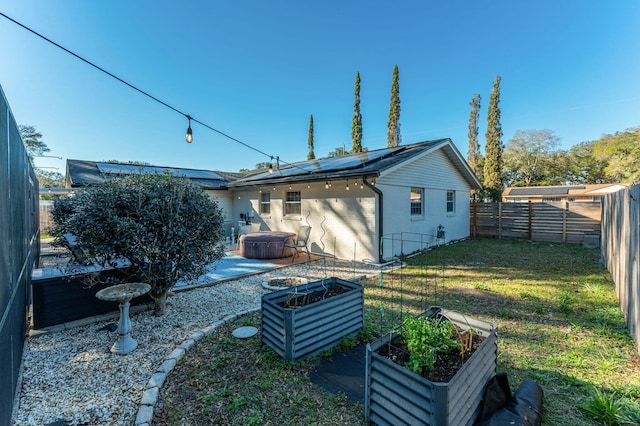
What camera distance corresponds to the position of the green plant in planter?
1894 mm

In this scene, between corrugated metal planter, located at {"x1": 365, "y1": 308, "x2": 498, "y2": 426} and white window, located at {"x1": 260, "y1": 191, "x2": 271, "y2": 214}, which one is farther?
white window, located at {"x1": 260, "y1": 191, "x2": 271, "y2": 214}

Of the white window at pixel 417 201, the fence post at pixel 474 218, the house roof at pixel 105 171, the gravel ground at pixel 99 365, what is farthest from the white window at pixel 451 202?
the house roof at pixel 105 171

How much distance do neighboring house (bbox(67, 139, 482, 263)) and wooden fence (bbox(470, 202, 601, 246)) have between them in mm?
826

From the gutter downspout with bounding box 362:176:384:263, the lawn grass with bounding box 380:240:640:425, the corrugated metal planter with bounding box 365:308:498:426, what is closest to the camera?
the corrugated metal planter with bounding box 365:308:498:426

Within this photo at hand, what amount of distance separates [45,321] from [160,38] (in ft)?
23.4

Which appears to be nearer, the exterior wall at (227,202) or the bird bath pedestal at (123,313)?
the bird bath pedestal at (123,313)

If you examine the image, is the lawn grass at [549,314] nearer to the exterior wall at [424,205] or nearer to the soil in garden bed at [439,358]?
the soil in garden bed at [439,358]

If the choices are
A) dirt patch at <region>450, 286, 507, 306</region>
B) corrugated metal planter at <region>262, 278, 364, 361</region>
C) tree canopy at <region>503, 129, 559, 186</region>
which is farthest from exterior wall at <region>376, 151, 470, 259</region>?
tree canopy at <region>503, 129, 559, 186</region>

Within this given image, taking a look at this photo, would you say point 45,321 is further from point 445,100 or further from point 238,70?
point 445,100

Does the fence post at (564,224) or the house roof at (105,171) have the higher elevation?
the house roof at (105,171)

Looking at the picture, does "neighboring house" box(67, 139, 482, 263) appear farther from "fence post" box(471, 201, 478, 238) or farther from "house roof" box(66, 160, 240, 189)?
"fence post" box(471, 201, 478, 238)

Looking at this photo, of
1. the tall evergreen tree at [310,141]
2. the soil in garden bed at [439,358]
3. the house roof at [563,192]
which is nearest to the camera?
the soil in garden bed at [439,358]

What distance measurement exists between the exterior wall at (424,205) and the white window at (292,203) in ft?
11.0

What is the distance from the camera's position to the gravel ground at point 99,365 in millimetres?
2176
